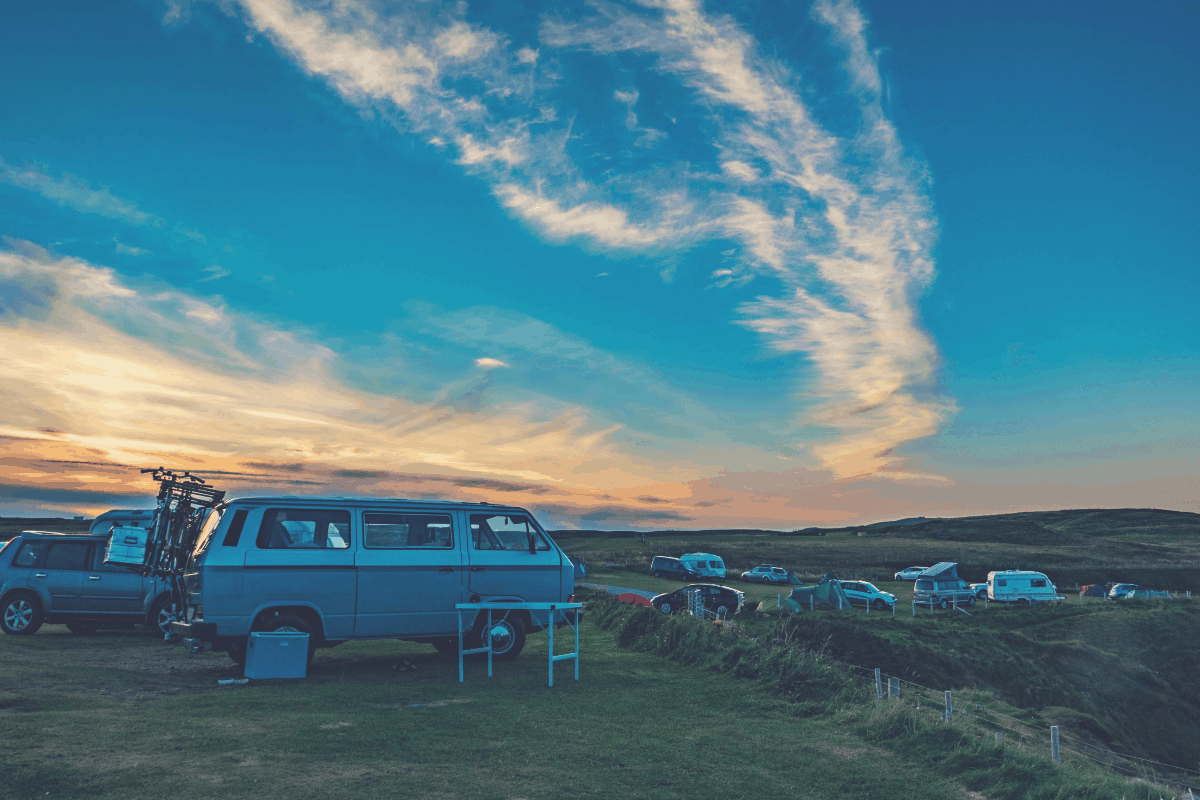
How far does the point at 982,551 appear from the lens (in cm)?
8612

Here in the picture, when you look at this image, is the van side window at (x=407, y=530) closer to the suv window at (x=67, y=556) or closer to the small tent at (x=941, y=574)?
the suv window at (x=67, y=556)

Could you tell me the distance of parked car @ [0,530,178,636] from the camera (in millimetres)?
15098

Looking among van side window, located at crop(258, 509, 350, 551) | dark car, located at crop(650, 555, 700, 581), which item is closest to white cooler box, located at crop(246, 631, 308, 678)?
van side window, located at crop(258, 509, 350, 551)

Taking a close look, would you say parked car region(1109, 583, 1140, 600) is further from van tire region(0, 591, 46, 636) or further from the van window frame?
van tire region(0, 591, 46, 636)

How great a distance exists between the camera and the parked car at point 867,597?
3862cm

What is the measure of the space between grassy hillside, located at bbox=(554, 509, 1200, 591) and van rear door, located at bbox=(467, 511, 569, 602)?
150 ft

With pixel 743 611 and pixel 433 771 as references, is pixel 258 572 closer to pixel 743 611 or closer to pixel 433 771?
pixel 433 771

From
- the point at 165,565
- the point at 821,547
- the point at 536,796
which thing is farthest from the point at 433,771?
the point at 821,547

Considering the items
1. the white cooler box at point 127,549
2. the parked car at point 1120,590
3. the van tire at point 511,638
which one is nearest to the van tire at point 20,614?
the white cooler box at point 127,549

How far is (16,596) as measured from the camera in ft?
49.5

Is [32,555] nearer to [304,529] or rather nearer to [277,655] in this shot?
[304,529]

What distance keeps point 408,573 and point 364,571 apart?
71cm

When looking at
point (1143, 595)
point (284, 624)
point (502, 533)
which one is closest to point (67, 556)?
point (284, 624)

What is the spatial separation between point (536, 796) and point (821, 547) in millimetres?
90990
